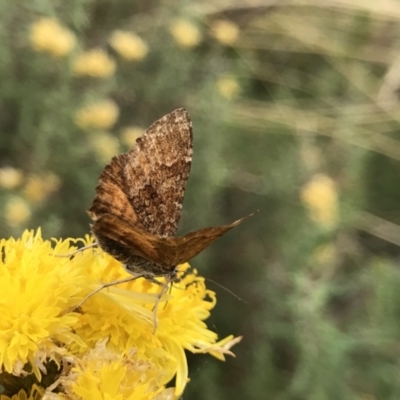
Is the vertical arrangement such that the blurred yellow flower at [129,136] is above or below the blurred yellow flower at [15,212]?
above

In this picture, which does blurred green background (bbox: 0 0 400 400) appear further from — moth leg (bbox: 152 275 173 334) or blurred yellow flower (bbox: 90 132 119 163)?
moth leg (bbox: 152 275 173 334)

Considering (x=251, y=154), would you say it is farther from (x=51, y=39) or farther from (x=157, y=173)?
(x=157, y=173)

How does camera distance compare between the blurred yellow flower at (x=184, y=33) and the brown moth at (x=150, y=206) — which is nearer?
the brown moth at (x=150, y=206)

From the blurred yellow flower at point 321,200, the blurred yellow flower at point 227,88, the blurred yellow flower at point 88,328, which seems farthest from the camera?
the blurred yellow flower at point 227,88

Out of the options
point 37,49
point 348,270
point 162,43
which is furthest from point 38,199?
point 348,270

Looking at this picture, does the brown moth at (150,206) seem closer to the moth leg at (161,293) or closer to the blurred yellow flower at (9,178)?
the moth leg at (161,293)

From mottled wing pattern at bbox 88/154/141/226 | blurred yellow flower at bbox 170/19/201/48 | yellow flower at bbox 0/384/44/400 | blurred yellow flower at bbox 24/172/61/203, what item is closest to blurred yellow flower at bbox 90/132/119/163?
blurred yellow flower at bbox 24/172/61/203

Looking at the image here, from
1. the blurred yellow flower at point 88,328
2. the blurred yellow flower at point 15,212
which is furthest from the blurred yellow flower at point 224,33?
the blurred yellow flower at point 88,328
